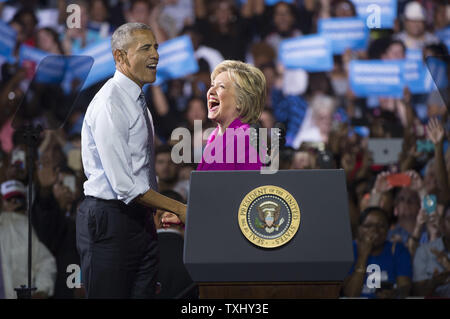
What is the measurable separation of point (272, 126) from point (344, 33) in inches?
90.6

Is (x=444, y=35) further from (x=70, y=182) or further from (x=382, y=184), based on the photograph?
(x=70, y=182)

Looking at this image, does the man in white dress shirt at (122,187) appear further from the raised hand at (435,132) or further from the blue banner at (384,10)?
the blue banner at (384,10)

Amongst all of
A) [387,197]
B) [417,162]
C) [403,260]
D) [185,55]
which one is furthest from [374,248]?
[185,55]

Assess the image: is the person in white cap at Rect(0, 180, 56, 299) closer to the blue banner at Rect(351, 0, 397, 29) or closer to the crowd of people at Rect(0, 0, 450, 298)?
the crowd of people at Rect(0, 0, 450, 298)

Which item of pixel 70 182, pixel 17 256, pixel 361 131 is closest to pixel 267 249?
pixel 17 256

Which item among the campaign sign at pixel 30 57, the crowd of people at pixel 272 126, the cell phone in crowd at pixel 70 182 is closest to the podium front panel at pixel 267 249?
the crowd of people at pixel 272 126

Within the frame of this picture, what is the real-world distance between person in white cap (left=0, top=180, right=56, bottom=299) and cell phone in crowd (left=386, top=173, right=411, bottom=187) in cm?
242

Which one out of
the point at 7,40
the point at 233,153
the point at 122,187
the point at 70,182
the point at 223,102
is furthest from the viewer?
the point at 7,40

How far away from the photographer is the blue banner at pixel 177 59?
19.5 ft

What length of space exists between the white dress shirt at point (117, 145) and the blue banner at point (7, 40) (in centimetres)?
357

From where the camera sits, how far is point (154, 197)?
2533mm

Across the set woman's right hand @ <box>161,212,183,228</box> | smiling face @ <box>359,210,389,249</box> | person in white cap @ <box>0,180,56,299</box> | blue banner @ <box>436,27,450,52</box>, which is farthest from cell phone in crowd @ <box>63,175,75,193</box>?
blue banner @ <box>436,27,450,52</box>

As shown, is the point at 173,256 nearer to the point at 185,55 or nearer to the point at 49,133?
the point at 49,133

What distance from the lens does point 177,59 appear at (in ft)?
19.6
